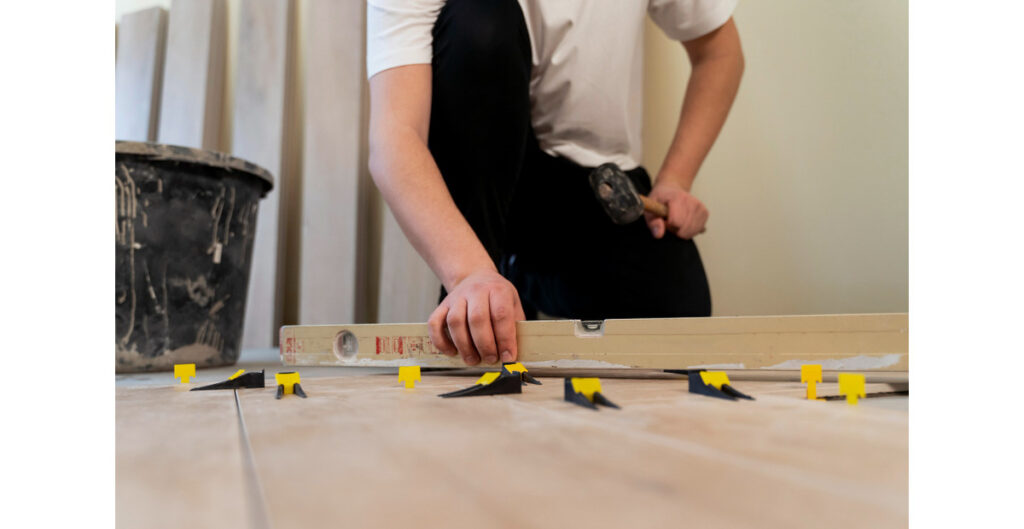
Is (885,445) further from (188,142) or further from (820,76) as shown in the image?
(188,142)

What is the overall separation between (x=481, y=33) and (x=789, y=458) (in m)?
0.90

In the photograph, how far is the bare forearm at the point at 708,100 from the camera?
1330 millimetres

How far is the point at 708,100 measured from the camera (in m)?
1.35

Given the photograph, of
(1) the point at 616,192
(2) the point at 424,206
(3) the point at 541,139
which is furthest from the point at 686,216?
(2) the point at 424,206

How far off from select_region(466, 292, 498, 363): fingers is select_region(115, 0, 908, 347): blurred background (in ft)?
3.38

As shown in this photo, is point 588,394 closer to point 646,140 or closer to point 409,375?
point 409,375

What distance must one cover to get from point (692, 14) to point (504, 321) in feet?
3.22

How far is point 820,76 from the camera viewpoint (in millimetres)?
1407

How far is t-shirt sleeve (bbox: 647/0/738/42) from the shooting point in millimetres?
1307

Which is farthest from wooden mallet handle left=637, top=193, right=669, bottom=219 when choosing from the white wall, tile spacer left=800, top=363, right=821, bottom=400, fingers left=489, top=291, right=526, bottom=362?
tile spacer left=800, top=363, right=821, bottom=400

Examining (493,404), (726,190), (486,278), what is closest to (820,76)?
(726,190)

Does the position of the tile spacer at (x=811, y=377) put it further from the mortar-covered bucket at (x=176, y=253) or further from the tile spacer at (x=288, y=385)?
the mortar-covered bucket at (x=176, y=253)

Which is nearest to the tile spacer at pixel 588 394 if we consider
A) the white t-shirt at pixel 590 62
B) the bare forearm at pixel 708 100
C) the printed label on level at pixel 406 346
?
the printed label on level at pixel 406 346

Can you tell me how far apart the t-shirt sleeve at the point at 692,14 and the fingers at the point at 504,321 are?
94 cm
